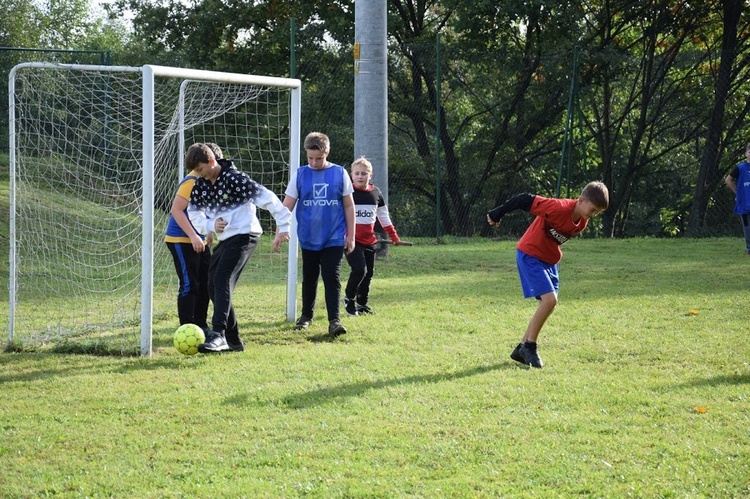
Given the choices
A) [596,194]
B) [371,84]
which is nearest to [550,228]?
[596,194]

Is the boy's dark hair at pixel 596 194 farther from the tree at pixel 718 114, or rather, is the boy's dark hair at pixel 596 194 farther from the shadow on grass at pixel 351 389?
the tree at pixel 718 114

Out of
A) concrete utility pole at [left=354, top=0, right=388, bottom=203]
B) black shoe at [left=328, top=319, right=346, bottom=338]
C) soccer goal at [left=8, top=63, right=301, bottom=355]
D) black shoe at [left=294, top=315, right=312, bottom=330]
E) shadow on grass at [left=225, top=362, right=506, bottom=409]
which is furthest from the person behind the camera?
concrete utility pole at [left=354, top=0, right=388, bottom=203]

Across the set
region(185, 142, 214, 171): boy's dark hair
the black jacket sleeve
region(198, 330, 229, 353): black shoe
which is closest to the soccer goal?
region(185, 142, 214, 171): boy's dark hair

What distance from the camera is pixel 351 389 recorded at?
598 centimetres

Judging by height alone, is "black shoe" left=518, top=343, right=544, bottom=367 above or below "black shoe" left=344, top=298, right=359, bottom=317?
below

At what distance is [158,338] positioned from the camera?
25.8 feet

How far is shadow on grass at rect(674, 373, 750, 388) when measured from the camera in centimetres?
614

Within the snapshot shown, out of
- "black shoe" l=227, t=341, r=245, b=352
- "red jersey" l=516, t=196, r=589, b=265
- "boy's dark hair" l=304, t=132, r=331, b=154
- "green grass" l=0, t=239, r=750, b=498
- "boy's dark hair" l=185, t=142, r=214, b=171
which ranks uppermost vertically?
"boy's dark hair" l=304, t=132, r=331, b=154

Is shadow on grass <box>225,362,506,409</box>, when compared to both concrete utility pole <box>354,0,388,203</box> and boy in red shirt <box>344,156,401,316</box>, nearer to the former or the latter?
boy in red shirt <box>344,156,401,316</box>

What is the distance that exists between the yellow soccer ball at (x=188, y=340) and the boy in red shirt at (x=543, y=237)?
2248 millimetres

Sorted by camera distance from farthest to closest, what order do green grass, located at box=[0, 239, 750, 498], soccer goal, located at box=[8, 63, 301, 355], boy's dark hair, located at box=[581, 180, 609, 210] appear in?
soccer goal, located at box=[8, 63, 301, 355]
boy's dark hair, located at box=[581, 180, 609, 210]
green grass, located at box=[0, 239, 750, 498]

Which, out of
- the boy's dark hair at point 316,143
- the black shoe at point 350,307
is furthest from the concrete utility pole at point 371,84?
the boy's dark hair at point 316,143

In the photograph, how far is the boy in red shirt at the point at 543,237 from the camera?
6.61m

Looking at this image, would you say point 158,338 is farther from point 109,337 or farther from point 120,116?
point 120,116
